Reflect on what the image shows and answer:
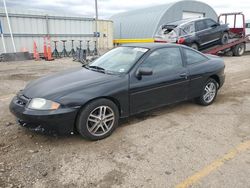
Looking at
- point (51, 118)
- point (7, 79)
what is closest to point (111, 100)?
point (51, 118)

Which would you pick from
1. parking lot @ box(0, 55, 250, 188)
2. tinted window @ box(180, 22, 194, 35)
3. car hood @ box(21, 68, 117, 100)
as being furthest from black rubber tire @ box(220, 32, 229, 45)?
car hood @ box(21, 68, 117, 100)

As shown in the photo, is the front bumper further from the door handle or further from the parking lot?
the door handle

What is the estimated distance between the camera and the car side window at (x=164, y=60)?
4.21m

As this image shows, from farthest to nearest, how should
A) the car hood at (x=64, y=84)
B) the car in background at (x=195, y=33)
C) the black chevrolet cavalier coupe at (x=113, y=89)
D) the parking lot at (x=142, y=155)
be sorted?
the car in background at (x=195, y=33)
the car hood at (x=64, y=84)
the black chevrolet cavalier coupe at (x=113, y=89)
the parking lot at (x=142, y=155)

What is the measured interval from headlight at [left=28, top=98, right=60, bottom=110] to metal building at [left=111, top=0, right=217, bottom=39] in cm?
1889

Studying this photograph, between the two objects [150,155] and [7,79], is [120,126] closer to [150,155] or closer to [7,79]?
[150,155]

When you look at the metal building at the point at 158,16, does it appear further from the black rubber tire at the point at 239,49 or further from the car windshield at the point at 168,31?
the car windshield at the point at 168,31

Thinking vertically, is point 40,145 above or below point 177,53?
below

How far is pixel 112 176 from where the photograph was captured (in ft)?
9.18

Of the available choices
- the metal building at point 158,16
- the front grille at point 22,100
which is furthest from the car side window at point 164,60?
the metal building at point 158,16

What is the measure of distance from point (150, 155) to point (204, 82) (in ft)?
8.28

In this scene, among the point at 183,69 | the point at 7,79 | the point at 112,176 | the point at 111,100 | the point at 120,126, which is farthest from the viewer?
the point at 7,79

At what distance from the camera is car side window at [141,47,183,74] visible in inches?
166

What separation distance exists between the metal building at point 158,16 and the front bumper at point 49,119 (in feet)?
61.9
